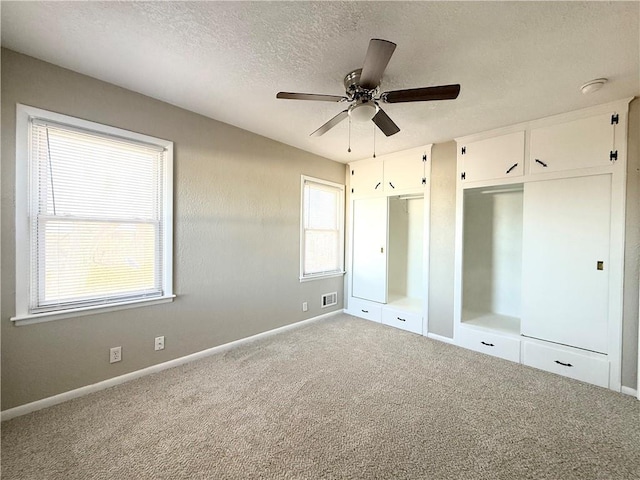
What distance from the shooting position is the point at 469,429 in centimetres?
188

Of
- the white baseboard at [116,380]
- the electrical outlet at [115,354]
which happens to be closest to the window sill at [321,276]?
the white baseboard at [116,380]

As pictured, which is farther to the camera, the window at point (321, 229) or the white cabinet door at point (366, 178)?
the white cabinet door at point (366, 178)

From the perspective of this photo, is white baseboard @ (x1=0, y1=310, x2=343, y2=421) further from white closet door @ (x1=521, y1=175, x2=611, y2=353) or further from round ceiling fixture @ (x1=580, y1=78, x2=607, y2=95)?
round ceiling fixture @ (x1=580, y1=78, x2=607, y2=95)

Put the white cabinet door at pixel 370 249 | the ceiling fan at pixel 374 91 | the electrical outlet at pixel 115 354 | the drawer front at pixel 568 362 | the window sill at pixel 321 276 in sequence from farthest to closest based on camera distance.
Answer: the white cabinet door at pixel 370 249 → the window sill at pixel 321 276 → the drawer front at pixel 568 362 → the electrical outlet at pixel 115 354 → the ceiling fan at pixel 374 91

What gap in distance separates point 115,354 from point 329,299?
283 cm

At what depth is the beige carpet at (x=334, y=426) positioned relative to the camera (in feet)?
5.09

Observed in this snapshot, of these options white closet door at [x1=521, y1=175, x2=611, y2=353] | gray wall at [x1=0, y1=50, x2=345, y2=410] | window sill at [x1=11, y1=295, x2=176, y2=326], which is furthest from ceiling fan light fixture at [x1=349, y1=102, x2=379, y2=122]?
window sill at [x1=11, y1=295, x2=176, y2=326]

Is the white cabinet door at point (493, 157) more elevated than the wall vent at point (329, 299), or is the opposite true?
the white cabinet door at point (493, 157)

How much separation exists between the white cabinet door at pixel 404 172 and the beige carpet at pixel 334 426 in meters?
2.34

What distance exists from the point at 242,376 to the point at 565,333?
3.19m

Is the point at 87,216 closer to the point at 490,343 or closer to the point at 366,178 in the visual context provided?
the point at 366,178

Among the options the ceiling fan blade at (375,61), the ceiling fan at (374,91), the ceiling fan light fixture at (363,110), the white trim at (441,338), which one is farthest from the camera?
the white trim at (441,338)

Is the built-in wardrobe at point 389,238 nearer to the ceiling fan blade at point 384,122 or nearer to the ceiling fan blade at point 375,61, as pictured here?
the ceiling fan blade at point 384,122

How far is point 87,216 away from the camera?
2207 mm
